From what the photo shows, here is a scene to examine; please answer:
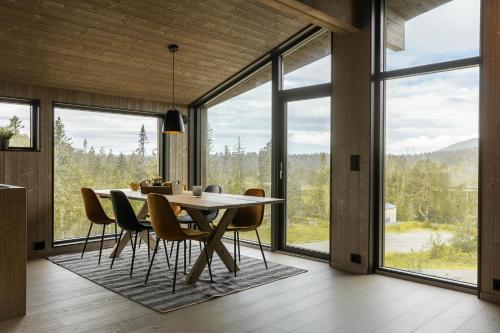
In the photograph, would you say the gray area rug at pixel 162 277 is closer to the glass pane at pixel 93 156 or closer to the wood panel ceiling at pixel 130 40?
the glass pane at pixel 93 156

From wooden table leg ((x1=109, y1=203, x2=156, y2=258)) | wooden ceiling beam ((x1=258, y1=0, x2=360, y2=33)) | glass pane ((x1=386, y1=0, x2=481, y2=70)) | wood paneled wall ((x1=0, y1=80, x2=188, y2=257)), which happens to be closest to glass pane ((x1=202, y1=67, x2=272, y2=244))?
wooden table leg ((x1=109, y1=203, x2=156, y2=258))

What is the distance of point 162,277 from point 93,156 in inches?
93.7

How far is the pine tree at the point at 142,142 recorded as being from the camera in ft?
20.8

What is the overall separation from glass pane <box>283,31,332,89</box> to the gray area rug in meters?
2.17

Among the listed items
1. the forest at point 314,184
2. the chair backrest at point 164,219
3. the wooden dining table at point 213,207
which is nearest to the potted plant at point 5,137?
the forest at point 314,184

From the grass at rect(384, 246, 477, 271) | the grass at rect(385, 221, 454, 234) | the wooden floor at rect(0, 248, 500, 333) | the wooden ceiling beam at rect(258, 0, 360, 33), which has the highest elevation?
the wooden ceiling beam at rect(258, 0, 360, 33)

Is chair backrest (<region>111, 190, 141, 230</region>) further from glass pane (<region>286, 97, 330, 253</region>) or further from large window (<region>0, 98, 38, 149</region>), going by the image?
glass pane (<region>286, 97, 330, 253</region>)

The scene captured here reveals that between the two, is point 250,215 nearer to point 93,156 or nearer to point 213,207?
point 213,207

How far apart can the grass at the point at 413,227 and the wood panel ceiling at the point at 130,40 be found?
8.17ft

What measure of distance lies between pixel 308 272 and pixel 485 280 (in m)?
1.60

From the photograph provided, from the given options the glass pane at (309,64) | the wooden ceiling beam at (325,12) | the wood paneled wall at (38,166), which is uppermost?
the wooden ceiling beam at (325,12)

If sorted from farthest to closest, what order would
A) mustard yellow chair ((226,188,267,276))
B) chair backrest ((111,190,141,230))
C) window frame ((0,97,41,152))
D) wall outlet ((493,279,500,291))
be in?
window frame ((0,97,41,152)) < mustard yellow chair ((226,188,267,276)) < chair backrest ((111,190,141,230)) < wall outlet ((493,279,500,291))

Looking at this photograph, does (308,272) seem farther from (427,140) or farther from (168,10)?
(168,10)

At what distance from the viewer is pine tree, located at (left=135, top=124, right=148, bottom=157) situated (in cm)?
634
